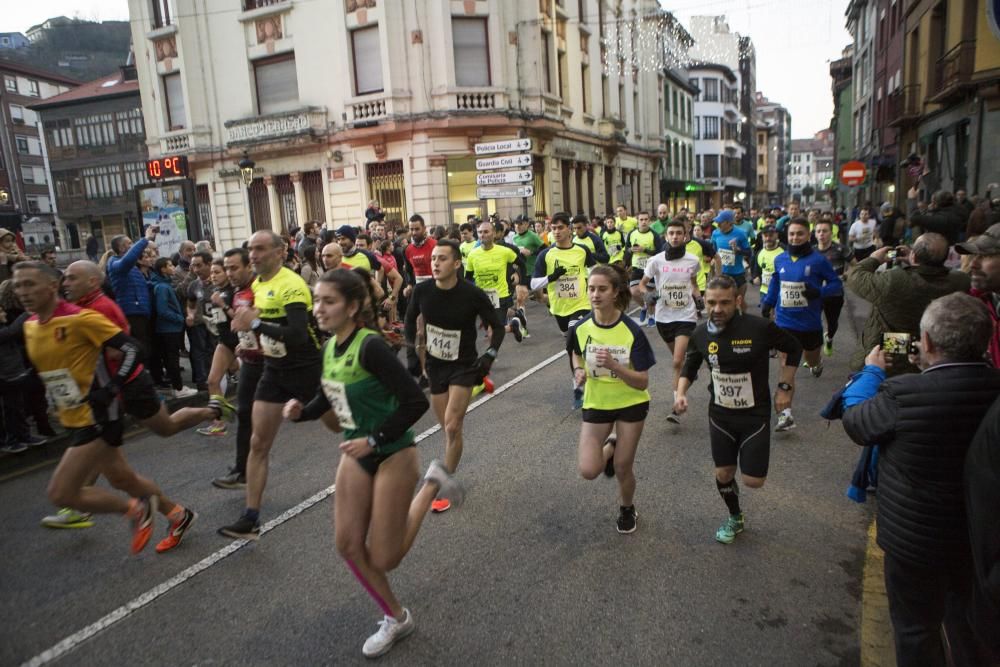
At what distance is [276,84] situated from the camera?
24156 millimetres

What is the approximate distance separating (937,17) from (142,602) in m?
27.1

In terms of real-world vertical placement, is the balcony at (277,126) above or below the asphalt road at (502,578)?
above

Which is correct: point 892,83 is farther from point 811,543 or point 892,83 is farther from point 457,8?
point 811,543

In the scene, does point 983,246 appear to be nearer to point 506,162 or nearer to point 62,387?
point 62,387

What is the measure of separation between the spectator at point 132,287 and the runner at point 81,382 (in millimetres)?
4121

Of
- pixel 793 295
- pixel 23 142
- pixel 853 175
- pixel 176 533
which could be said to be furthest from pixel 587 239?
pixel 23 142

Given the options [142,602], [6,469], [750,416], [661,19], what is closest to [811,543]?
[750,416]

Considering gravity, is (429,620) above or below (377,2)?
below

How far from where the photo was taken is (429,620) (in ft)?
11.3

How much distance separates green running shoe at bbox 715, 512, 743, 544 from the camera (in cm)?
411

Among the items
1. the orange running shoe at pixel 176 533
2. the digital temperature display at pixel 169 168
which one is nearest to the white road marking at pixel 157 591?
the orange running shoe at pixel 176 533

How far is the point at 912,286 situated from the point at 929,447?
2.41 meters

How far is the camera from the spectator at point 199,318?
25.4 ft

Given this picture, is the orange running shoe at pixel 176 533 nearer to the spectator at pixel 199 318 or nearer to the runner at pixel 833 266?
the spectator at pixel 199 318
